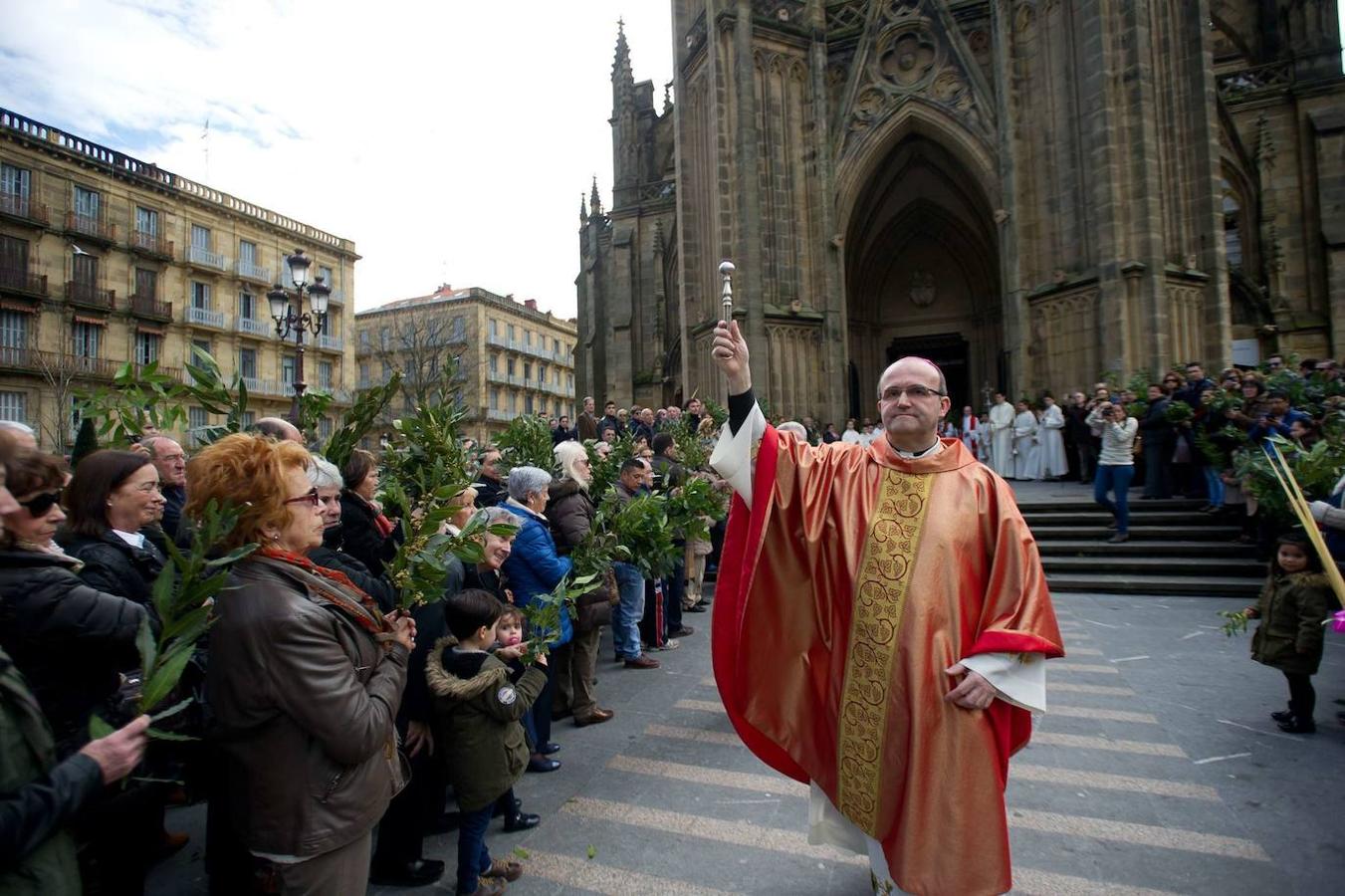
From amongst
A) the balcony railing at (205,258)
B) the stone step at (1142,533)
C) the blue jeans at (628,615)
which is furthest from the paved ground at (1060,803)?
the balcony railing at (205,258)

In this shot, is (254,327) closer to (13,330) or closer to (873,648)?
(13,330)

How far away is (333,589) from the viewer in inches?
79.0

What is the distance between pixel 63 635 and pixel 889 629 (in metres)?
2.41

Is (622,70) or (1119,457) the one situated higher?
(622,70)

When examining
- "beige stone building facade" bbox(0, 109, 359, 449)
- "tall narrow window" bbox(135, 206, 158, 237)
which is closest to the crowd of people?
"beige stone building facade" bbox(0, 109, 359, 449)

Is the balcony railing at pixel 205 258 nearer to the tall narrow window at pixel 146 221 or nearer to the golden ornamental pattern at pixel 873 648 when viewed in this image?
the tall narrow window at pixel 146 221

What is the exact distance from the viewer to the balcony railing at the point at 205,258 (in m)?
30.3

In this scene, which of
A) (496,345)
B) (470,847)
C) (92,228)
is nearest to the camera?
(470,847)

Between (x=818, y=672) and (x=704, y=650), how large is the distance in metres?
4.25

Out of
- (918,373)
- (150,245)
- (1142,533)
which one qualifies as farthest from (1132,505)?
(150,245)

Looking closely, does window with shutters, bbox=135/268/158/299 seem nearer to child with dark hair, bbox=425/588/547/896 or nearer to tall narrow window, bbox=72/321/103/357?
tall narrow window, bbox=72/321/103/357

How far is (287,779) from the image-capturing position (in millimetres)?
1932

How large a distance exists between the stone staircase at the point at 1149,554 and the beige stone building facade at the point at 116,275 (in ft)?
76.7

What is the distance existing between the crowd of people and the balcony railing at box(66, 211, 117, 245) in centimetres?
3092
